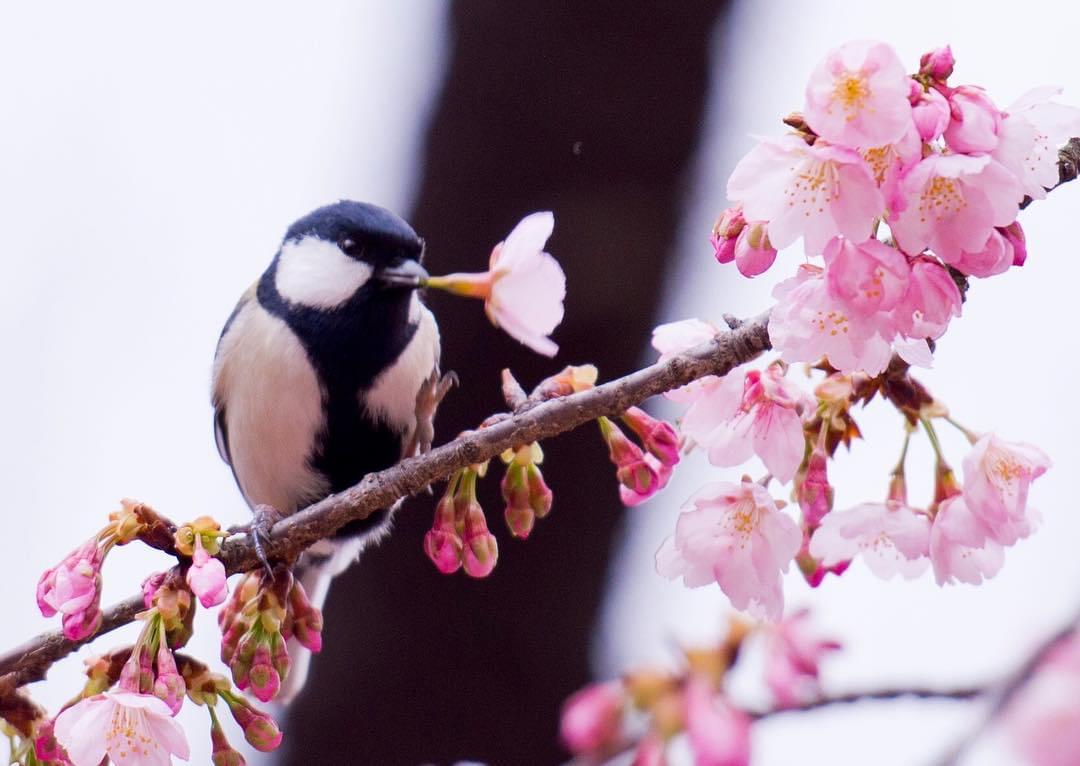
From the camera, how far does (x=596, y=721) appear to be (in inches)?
22.6

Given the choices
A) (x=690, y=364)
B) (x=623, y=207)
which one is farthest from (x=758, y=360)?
(x=623, y=207)

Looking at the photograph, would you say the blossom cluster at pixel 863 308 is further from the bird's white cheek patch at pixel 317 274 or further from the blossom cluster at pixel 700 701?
the bird's white cheek patch at pixel 317 274

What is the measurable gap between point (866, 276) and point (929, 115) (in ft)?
0.18

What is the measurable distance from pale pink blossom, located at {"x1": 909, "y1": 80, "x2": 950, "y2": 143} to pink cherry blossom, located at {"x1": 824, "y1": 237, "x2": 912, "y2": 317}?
0.12 feet

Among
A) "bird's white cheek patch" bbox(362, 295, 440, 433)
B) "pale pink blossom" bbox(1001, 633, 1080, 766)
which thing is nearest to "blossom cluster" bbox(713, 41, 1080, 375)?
"pale pink blossom" bbox(1001, 633, 1080, 766)

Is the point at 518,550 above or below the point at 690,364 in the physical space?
below

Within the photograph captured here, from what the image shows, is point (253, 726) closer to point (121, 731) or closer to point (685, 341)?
point (121, 731)

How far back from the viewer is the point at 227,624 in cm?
47

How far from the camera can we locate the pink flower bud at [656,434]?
466 mm

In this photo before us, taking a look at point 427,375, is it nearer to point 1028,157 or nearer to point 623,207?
point 623,207

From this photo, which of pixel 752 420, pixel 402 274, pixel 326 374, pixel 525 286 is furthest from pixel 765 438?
pixel 326 374

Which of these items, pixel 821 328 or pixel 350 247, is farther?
pixel 350 247

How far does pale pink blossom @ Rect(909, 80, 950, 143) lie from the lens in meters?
0.34

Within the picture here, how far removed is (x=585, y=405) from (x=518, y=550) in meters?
0.46
